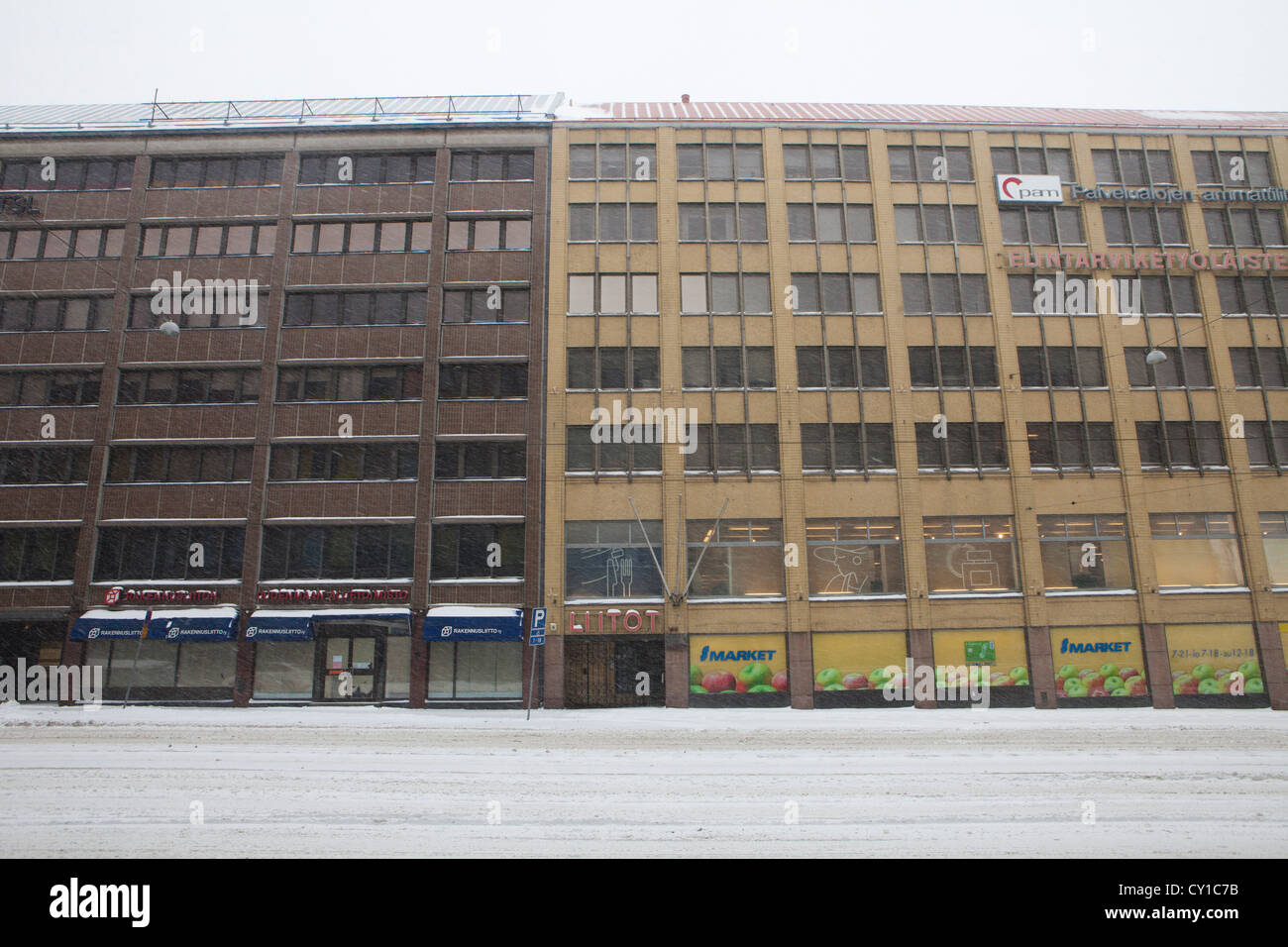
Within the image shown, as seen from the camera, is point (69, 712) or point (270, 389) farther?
point (270, 389)

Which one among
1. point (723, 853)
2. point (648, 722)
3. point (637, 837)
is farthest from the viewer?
point (648, 722)

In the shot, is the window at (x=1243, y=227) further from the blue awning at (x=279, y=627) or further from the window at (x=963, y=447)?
the blue awning at (x=279, y=627)

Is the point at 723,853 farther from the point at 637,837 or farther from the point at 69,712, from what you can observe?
the point at 69,712

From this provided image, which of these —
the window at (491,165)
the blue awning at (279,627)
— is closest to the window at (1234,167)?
the window at (491,165)

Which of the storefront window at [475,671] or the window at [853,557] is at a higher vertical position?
the window at [853,557]

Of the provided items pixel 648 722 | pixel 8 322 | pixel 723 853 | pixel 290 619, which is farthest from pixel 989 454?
pixel 8 322

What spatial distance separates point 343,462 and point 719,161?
19.4 meters

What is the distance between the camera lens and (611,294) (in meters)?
26.9

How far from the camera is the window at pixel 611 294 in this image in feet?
87.4

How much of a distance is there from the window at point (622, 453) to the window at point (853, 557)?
603 centimetres

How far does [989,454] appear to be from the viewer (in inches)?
1009

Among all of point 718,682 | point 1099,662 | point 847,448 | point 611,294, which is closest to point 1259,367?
point 1099,662

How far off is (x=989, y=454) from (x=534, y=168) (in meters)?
21.5

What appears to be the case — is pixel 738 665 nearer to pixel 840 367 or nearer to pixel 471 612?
pixel 471 612
